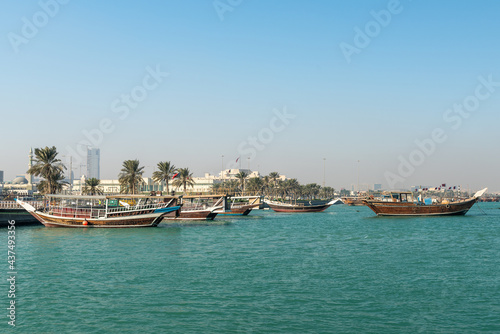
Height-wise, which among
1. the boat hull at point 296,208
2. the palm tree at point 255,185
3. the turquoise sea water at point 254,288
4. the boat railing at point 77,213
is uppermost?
the palm tree at point 255,185

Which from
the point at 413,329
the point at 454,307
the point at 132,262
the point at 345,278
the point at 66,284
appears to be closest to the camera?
the point at 413,329

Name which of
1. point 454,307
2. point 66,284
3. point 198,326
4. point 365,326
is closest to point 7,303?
point 66,284

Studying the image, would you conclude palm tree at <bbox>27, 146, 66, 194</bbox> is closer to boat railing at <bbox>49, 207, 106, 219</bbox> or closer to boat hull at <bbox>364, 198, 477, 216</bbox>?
boat railing at <bbox>49, 207, 106, 219</bbox>

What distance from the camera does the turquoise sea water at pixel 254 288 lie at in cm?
1836

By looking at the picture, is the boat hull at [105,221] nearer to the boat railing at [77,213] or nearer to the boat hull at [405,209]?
the boat railing at [77,213]

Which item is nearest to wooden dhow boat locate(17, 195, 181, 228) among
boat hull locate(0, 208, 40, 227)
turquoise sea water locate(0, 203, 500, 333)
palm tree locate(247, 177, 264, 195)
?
boat hull locate(0, 208, 40, 227)

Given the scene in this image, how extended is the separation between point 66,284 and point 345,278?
1622cm

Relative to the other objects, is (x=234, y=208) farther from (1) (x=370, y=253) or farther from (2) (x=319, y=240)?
(1) (x=370, y=253)

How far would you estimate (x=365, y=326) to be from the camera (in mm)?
17922

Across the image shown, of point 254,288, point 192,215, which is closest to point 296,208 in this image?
point 192,215

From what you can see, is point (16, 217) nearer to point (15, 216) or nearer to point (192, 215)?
point (15, 216)

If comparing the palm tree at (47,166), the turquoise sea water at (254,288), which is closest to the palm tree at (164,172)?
the palm tree at (47,166)

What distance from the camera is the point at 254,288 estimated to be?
2430 centimetres

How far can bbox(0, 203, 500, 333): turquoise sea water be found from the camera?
60.2 feet
